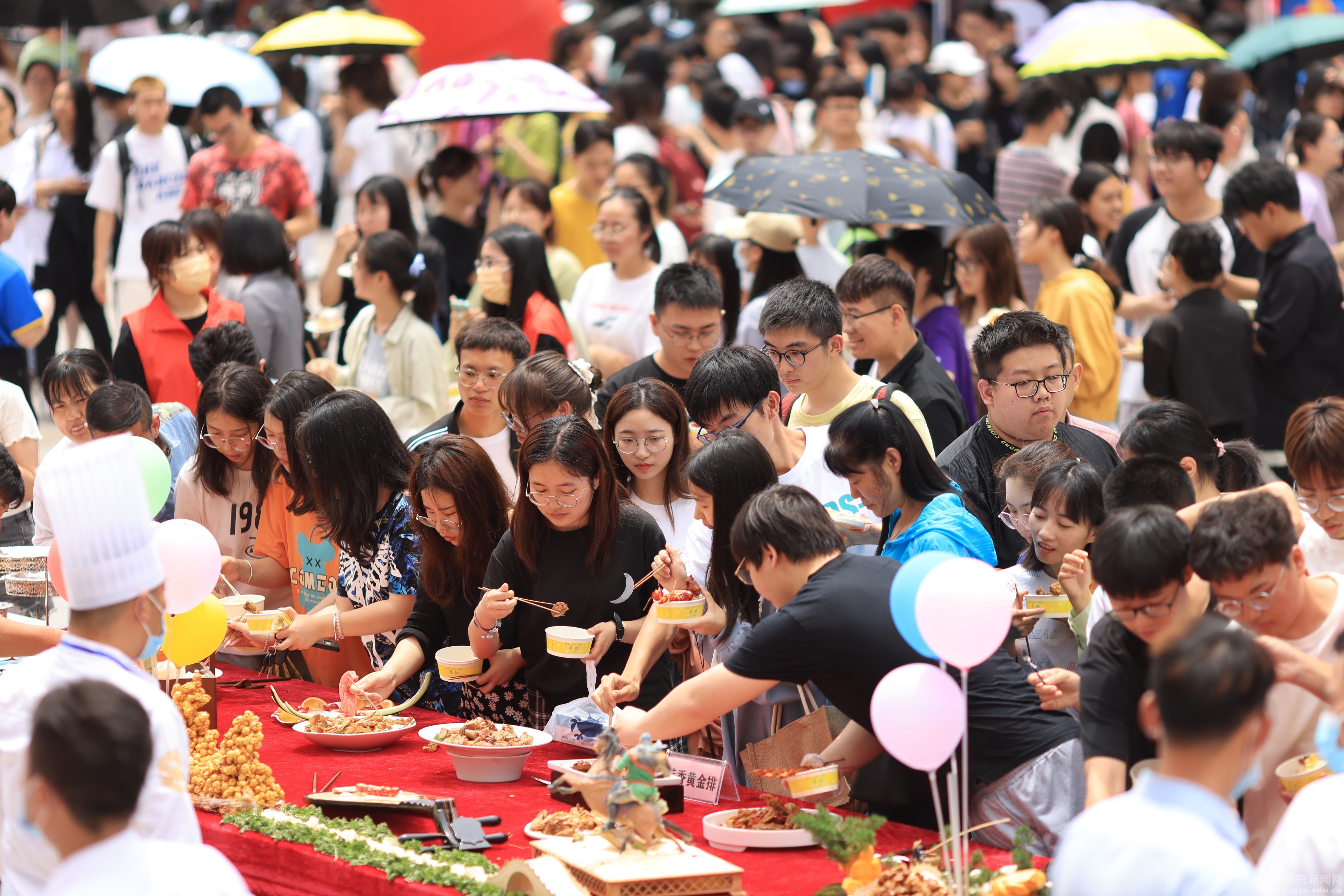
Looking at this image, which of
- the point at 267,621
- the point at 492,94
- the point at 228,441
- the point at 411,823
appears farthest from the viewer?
the point at 492,94

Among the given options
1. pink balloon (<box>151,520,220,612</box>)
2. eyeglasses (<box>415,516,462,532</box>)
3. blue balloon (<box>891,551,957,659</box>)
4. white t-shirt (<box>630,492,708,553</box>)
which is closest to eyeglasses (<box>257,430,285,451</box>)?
eyeglasses (<box>415,516,462,532</box>)

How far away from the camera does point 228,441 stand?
4676mm

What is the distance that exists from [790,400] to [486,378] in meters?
1.09

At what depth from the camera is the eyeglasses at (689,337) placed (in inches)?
200

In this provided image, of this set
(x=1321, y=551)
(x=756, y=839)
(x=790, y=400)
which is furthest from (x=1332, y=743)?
(x=790, y=400)

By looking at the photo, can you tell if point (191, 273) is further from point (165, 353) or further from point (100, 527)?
point (100, 527)

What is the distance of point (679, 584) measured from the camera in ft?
12.0

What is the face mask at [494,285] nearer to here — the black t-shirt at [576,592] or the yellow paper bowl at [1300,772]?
the black t-shirt at [576,592]

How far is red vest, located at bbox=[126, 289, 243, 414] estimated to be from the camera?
5805 millimetres

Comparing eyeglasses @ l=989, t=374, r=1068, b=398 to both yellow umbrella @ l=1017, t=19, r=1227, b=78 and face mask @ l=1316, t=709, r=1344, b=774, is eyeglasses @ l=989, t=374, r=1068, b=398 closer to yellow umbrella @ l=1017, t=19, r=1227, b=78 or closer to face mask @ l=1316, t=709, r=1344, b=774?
face mask @ l=1316, t=709, r=1344, b=774

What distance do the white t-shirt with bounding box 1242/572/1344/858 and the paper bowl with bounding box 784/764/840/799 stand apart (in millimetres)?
859

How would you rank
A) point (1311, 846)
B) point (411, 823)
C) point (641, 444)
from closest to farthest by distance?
1. point (1311, 846)
2. point (411, 823)
3. point (641, 444)

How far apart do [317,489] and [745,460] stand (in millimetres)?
1416

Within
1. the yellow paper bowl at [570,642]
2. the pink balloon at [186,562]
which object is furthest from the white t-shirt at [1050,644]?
the pink balloon at [186,562]
